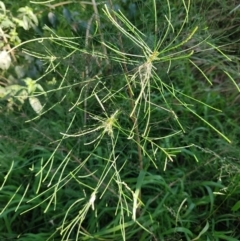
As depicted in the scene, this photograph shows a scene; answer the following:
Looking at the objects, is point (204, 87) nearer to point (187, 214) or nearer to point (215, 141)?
point (215, 141)

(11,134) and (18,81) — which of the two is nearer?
(11,134)

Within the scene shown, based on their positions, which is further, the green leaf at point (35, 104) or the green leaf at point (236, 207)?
the green leaf at point (35, 104)

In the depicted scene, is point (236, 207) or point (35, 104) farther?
point (35, 104)

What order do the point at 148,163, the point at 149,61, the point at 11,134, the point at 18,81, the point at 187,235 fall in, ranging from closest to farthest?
1. the point at 149,61
2. the point at 187,235
3. the point at 148,163
4. the point at 11,134
5. the point at 18,81

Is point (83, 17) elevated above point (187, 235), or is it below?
above

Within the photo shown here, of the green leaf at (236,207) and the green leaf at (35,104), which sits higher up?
the green leaf at (35,104)

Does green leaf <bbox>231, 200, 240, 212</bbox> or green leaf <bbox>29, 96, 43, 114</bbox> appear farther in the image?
green leaf <bbox>29, 96, 43, 114</bbox>

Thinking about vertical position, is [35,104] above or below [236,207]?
above

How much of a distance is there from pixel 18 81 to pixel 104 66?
62cm

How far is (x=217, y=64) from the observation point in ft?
8.10

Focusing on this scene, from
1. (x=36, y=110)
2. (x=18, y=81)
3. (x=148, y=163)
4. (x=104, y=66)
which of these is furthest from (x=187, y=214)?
(x=18, y=81)

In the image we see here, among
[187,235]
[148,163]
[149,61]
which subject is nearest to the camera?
[149,61]

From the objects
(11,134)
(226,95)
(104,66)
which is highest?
(104,66)

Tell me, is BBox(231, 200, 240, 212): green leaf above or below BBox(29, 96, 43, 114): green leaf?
below
